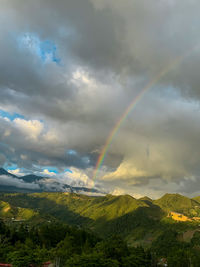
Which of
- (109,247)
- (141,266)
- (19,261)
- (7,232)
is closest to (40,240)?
(7,232)

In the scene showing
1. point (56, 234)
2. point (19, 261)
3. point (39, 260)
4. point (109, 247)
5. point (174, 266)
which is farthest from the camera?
point (56, 234)

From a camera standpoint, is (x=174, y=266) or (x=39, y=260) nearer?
(x=39, y=260)

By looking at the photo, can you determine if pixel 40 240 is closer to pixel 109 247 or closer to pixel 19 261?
pixel 109 247

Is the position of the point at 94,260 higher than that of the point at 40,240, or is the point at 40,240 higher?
the point at 94,260

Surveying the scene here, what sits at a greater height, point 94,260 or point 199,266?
point 94,260

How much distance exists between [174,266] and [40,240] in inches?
4207

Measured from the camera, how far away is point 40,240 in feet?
549

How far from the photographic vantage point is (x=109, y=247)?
135 metres

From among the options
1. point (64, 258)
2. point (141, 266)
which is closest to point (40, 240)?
point (64, 258)

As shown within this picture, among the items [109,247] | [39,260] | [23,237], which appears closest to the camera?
[39,260]

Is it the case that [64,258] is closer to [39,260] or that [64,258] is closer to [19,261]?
[39,260]

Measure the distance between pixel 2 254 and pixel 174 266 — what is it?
134m

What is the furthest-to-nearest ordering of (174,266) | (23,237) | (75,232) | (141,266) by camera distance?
(75,232)
(174,266)
(23,237)
(141,266)

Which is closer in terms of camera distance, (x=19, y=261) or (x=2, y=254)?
(x=19, y=261)
